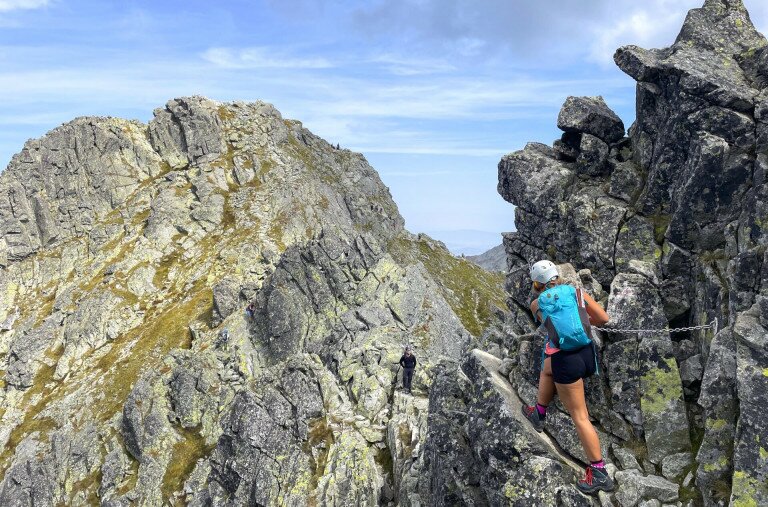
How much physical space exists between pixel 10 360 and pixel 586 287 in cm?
8437

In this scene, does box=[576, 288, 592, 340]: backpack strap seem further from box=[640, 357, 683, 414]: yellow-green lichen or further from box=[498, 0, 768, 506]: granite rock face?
box=[640, 357, 683, 414]: yellow-green lichen

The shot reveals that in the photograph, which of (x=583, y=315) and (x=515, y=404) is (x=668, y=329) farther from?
(x=515, y=404)

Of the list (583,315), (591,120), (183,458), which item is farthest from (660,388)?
(183,458)

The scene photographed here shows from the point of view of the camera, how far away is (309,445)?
27.8 m

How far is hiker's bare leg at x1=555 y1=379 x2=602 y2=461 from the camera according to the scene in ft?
37.6

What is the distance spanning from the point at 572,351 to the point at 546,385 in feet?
4.90

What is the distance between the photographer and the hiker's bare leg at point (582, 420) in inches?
451

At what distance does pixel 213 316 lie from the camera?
6181cm

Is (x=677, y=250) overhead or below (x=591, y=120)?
below

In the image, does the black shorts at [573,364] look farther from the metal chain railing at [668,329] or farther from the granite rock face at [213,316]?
the granite rock face at [213,316]

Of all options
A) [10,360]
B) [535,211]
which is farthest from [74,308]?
[535,211]

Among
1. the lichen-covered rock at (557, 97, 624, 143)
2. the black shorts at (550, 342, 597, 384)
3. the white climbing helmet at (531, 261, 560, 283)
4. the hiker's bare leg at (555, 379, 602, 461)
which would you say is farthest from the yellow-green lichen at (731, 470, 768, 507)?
the lichen-covered rock at (557, 97, 624, 143)

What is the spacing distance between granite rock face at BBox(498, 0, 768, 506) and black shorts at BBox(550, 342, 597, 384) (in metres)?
1.95

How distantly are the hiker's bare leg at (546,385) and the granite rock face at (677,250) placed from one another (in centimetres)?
133
